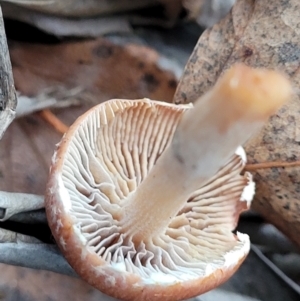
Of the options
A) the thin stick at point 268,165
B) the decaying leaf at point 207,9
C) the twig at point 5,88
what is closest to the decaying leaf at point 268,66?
the thin stick at point 268,165

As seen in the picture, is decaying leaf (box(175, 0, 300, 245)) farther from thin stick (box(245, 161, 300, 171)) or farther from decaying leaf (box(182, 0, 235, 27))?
decaying leaf (box(182, 0, 235, 27))

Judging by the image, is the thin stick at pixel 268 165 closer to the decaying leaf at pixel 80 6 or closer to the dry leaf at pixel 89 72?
the dry leaf at pixel 89 72

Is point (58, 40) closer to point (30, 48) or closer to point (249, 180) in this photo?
point (30, 48)

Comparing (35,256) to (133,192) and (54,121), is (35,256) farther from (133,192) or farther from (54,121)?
(54,121)

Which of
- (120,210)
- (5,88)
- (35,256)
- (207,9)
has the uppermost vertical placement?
(207,9)

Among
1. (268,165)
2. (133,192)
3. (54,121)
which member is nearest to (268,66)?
(268,165)

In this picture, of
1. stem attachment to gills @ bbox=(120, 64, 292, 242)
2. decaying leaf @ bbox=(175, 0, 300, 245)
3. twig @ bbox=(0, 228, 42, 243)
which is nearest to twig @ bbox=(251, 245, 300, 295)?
decaying leaf @ bbox=(175, 0, 300, 245)
